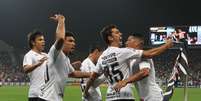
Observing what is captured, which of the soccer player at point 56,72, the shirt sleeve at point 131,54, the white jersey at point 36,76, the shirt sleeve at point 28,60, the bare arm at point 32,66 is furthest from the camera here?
the white jersey at point 36,76

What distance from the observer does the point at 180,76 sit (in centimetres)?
983

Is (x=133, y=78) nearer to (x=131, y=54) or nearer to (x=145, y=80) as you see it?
(x=131, y=54)

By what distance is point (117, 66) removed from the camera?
8102mm

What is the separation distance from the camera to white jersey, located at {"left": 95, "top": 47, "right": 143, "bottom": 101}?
8062 mm

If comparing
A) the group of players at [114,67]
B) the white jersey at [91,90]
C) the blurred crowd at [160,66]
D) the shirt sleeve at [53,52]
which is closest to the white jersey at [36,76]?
the white jersey at [91,90]

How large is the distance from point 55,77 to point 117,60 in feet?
3.49

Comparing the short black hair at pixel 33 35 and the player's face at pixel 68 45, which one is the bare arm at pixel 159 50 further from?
the short black hair at pixel 33 35

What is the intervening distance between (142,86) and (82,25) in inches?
2107

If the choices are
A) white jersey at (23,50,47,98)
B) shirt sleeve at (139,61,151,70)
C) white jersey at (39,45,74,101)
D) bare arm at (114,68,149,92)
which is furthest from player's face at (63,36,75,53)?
white jersey at (23,50,47,98)

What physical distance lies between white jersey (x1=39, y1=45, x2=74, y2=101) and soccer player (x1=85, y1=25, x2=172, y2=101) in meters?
0.68

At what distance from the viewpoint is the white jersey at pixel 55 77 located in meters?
8.16

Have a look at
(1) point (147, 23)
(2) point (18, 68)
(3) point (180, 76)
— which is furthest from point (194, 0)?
(3) point (180, 76)

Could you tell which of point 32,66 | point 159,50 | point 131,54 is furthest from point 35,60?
point 159,50

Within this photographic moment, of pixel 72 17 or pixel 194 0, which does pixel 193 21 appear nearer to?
pixel 194 0
